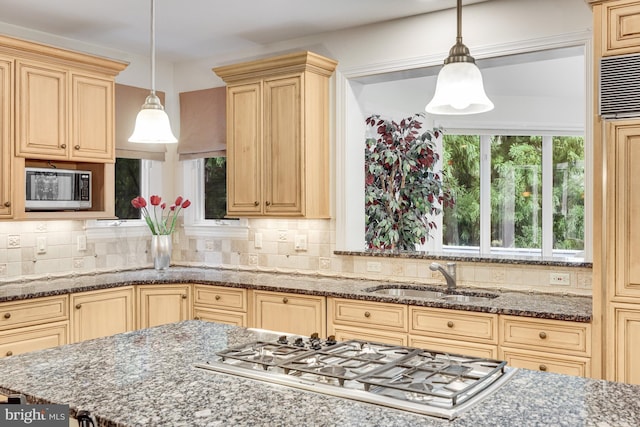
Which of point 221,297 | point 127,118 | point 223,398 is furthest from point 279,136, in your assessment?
point 223,398

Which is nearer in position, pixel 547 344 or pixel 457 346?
pixel 547 344

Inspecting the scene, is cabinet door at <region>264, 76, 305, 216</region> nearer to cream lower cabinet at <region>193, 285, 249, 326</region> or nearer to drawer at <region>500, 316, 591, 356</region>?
cream lower cabinet at <region>193, 285, 249, 326</region>

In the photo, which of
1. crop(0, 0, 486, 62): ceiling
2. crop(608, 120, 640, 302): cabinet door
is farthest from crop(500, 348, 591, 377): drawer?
crop(0, 0, 486, 62): ceiling

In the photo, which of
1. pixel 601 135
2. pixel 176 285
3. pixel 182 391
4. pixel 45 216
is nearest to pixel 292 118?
pixel 176 285

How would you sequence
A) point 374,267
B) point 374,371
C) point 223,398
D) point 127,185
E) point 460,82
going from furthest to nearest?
point 127,185 → point 374,267 → point 460,82 → point 374,371 → point 223,398

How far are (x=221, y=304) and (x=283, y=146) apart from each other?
4.02 feet

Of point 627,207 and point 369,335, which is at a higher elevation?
point 627,207

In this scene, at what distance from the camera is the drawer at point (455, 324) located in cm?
315

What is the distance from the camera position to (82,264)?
4621mm

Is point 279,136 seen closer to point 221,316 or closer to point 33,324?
point 221,316

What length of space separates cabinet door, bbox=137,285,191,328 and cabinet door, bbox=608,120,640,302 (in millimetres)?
Answer: 2891

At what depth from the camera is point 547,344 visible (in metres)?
2.99

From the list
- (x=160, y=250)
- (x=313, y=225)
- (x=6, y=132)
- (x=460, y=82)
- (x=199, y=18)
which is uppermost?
(x=199, y=18)

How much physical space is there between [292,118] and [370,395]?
295 cm
